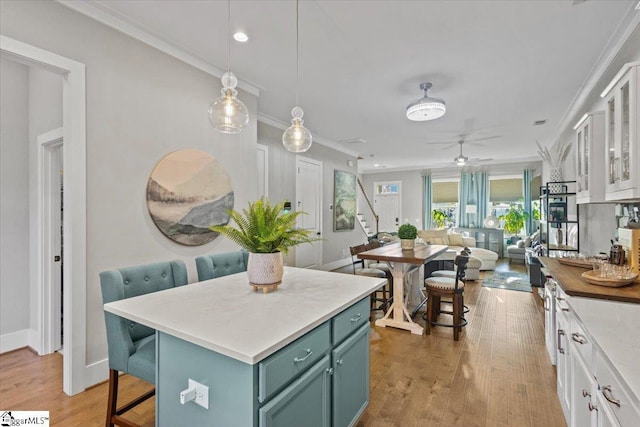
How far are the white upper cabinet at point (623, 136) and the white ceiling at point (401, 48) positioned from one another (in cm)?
80

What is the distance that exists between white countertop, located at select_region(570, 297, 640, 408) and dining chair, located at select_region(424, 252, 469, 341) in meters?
1.65

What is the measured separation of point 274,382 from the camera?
1133 mm

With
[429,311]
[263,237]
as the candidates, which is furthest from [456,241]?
[263,237]

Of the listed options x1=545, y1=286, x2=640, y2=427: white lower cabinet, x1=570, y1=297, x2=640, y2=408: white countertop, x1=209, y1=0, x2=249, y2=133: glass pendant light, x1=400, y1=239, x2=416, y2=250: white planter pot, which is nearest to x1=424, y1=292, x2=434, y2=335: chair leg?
x1=400, y1=239, x2=416, y2=250: white planter pot

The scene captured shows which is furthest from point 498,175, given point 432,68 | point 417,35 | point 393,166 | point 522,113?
point 417,35

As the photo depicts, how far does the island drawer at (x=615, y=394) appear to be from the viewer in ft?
2.92

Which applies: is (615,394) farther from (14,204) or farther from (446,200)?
(446,200)

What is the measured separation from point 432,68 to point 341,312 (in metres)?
2.85

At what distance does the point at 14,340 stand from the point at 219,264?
2.43 m

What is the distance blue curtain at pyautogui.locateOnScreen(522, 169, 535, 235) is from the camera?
8.42 meters

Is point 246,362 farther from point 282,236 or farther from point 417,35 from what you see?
point 417,35

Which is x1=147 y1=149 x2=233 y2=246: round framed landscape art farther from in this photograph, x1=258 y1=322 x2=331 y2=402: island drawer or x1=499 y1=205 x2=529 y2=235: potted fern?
x1=499 y1=205 x2=529 y2=235: potted fern

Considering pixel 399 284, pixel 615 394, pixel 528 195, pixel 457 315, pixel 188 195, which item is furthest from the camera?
pixel 528 195

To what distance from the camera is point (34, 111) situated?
3.11 m
